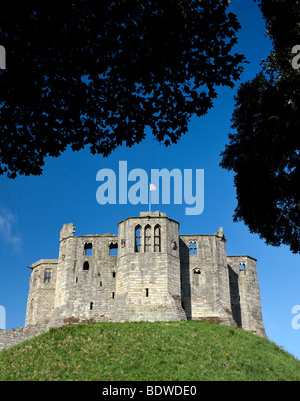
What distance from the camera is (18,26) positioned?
36.8ft

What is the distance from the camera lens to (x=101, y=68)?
12.5 m

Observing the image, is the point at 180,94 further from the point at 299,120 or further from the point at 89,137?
the point at 299,120

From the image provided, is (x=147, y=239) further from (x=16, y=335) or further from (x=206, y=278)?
(x=16, y=335)

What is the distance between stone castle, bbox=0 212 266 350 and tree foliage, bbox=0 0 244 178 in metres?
30.1

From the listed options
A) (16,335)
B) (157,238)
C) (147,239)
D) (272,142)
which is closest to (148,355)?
(157,238)

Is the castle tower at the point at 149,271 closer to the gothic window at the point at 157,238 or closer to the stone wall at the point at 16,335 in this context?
the gothic window at the point at 157,238

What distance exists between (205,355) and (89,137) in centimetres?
2349

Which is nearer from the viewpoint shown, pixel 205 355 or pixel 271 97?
pixel 271 97

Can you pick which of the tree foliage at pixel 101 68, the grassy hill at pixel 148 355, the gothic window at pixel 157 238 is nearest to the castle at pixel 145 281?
the gothic window at pixel 157 238
